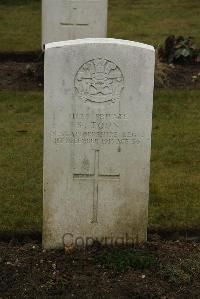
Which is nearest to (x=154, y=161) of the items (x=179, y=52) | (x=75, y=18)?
(x=75, y=18)

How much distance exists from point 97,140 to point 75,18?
5842 mm

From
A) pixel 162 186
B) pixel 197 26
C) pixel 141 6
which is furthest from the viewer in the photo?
pixel 141 6

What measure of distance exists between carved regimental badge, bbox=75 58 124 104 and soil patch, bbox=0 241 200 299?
118cm

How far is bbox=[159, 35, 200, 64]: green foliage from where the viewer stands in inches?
452

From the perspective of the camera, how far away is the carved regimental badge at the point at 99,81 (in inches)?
199

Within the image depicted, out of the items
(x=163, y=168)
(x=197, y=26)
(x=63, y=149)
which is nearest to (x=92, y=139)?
(x=63, y=149)

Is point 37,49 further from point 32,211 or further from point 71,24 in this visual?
point 32,211

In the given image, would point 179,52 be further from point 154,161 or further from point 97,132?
point 97,132

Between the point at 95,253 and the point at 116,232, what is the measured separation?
244 millimetres

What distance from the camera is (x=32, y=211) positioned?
6.28 meters

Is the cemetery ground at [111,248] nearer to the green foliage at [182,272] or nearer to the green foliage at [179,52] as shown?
the green foliage at [182,272]

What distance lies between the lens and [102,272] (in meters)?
5.10

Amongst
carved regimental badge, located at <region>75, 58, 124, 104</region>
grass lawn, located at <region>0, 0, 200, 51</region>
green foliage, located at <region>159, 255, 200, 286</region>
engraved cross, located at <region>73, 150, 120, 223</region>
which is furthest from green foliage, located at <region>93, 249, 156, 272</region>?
grass lawn, located at <region>0, 0, 200, 51</region>

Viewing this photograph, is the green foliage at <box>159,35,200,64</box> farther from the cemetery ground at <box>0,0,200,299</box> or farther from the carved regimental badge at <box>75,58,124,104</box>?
the carved regimental badge at <box>75,58,124,104</box>
